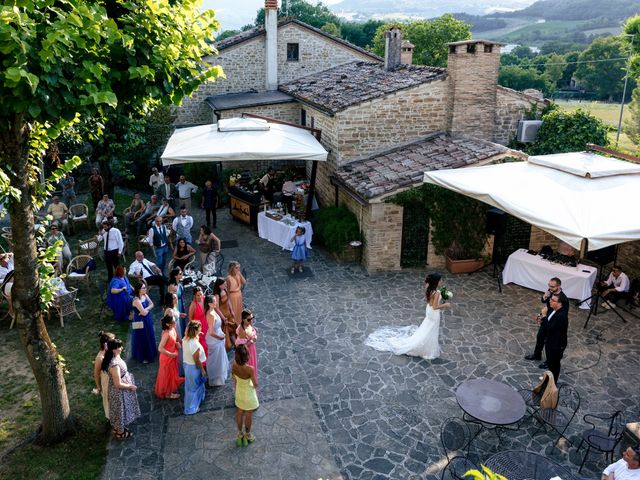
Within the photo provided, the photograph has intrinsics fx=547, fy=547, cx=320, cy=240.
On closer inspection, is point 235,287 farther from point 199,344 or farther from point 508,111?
point 508,111

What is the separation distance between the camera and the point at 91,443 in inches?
313

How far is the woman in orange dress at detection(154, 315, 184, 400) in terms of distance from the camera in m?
8.44

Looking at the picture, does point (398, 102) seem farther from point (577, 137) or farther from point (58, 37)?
point (58, 37)

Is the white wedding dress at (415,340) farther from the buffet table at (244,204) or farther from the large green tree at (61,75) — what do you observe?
the buffet table at (244,204)

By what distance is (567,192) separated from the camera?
33.6 feet

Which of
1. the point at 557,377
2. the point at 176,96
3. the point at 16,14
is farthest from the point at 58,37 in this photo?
the point at 557,377

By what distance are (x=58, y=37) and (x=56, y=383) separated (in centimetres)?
498

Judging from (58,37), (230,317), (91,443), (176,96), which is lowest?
(91,443)

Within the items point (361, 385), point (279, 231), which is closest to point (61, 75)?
point (361, 385)

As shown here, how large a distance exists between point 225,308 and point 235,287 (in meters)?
0.50

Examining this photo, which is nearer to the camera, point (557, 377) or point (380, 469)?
point (380, 469)

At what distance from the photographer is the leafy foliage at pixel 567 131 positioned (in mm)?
16875

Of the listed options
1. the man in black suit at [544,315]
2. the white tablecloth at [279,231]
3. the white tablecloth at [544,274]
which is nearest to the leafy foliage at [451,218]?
the white tablecloth at [544,274]

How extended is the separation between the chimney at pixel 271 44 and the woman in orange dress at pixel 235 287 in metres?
15.2
